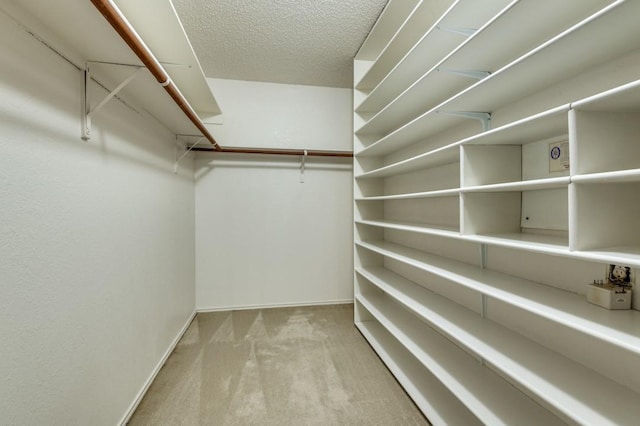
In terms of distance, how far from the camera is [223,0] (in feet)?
6.05

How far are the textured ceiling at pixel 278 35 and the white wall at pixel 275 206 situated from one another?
0.29 metres

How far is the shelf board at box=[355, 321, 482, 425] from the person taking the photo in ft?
4.65

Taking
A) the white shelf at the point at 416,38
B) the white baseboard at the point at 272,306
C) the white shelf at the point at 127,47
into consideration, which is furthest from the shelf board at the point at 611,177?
the white baseboard at the point at 272,306

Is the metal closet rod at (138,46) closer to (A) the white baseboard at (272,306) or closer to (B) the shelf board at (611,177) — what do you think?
(B) the shelf board at (611,177)

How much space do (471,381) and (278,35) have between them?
2.62 meters

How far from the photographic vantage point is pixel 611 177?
0.68m

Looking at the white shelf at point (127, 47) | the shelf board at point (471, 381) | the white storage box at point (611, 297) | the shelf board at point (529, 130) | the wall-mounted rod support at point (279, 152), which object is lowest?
the shelf board at point (471, 381)

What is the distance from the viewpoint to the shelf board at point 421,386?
1.42m

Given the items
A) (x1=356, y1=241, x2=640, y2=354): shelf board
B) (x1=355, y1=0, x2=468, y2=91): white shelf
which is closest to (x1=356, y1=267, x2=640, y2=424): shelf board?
(x1=356, y1=241, x2=640, y2=354): shelf board

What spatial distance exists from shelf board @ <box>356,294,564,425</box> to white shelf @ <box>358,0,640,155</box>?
4.37 ft

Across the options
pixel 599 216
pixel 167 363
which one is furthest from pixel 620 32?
pixel 167 363

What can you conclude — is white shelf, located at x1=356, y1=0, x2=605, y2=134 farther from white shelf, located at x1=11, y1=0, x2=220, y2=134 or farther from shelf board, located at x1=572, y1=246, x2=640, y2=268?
white shelf, located at x1=11, y1=0, x2=220, y2=134

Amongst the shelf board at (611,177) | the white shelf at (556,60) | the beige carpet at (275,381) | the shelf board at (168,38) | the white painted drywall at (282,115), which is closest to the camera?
the shelf board at (611,177)

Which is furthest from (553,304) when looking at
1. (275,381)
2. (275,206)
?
(275,206)
